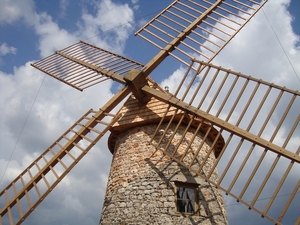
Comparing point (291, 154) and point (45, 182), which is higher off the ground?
point (291, 154)

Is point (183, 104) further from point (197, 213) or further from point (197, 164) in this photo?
point (197, 213)

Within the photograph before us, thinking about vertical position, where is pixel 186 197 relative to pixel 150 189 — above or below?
above

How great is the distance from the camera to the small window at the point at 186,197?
5730mm

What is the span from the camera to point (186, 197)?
5.88m

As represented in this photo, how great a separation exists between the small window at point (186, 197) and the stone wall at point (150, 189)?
0.10 metres

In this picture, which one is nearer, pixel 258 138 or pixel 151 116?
pixel 258 138

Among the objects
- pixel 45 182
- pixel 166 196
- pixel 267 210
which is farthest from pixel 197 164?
pixel 45 182

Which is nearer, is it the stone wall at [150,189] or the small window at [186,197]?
the stone wall at [150,189]

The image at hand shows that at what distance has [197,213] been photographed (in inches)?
223

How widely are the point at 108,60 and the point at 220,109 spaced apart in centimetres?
407

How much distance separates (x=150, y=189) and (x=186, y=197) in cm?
75

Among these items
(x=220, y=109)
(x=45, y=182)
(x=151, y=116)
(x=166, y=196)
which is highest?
(x=220, y=109)

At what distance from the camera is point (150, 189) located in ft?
19.3

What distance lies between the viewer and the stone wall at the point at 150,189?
5.58 meters
